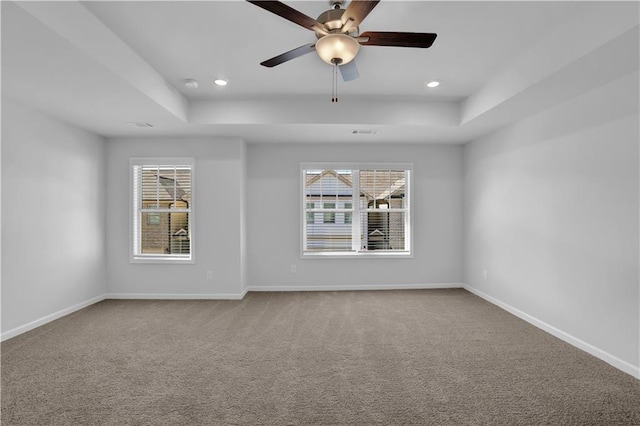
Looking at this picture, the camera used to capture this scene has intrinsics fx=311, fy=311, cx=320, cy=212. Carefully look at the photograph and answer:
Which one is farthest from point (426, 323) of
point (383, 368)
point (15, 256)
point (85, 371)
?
point (15, 256)

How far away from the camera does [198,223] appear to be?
4.61 meters

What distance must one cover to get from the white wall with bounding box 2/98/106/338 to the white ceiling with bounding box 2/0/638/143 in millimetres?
289

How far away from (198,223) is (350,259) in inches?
95.1

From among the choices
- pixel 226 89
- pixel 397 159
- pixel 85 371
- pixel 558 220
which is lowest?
pixel 85 371

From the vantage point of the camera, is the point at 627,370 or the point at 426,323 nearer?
the point at 627,370

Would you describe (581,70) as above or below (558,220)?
above

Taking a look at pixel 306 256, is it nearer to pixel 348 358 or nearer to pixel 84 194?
pixel 348 358

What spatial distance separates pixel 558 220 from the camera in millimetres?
3213

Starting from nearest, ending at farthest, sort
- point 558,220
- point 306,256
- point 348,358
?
point 348,358
point 558,220
point 306,256

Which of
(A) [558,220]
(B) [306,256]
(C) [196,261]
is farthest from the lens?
(B) [306,256]

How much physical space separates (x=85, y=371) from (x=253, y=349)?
1.32 metres

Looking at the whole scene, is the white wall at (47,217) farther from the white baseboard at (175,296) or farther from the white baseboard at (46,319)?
the white baseboard at (175,296)

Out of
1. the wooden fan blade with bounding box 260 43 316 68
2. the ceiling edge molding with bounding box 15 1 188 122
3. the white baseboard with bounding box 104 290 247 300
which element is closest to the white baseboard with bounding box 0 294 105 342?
the white baseboard with bounding box 104 290 247 300

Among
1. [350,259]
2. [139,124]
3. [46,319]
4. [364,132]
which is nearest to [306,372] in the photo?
[350,259]
